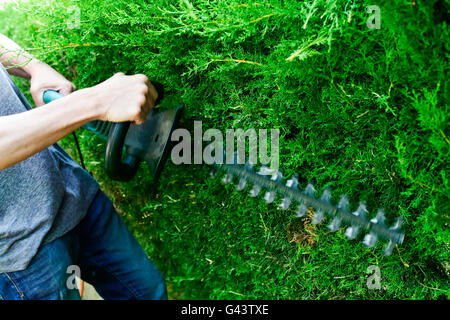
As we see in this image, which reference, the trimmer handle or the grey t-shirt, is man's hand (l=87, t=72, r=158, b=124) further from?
the grey t-shirt

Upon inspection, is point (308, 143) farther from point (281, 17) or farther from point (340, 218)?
point (281, 17)

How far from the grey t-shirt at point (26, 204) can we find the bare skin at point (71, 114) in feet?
0.98

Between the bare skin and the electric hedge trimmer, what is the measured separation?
112 millimetres

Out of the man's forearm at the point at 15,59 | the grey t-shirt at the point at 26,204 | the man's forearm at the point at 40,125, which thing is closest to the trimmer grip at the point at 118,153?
the man's forearm at the point at 40,125

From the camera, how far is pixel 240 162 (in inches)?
69.5

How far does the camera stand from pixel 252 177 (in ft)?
5.68

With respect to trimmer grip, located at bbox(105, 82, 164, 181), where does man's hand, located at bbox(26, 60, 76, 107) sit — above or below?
above

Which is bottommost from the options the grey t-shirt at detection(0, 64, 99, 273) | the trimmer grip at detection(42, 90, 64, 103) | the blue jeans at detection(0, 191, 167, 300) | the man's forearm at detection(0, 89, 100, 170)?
the blue jeans at detection(0, 191, 167, 300)

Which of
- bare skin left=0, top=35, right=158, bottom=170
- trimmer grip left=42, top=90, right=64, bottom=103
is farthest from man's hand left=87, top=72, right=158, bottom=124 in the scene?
trimmer grip left=42, top=90, right=64, bottom=103

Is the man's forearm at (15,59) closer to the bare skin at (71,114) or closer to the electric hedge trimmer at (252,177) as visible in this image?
the electric hedge trimmer at (252,177)

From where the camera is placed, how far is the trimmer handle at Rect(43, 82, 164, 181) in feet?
5.46

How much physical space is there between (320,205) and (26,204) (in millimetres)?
1417

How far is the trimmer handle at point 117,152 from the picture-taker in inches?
65.5

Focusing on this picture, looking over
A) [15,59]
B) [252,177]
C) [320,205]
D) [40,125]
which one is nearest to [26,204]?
[40,125]
